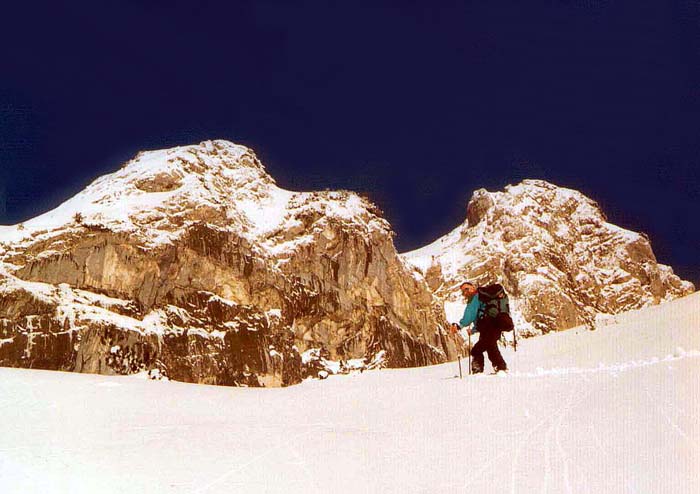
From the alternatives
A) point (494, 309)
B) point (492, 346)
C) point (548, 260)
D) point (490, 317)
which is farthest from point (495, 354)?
point (548, 260)

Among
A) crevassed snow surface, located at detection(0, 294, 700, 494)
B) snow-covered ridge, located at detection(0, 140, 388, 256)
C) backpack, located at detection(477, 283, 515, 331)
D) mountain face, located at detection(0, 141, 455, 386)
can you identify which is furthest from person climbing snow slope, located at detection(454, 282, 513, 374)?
snow-covered ridge, located at detection(0, 140, 388, 256)

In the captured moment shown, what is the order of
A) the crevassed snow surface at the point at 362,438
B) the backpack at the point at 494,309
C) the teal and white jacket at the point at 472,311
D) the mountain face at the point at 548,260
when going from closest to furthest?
the crevassed snow surface at the point at 362,438, the backpack at the point at 494,309, the teal and white jacket at the point at 472,311, the mountain face at the point at 548,260

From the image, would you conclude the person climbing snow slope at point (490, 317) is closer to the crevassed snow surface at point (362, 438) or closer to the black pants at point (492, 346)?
the black pants at point (492, 346)

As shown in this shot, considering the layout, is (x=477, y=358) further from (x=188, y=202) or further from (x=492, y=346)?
(x=188, y=202)

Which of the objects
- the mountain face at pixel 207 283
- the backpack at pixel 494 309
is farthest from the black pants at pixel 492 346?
the mountain face at pixel 207 283

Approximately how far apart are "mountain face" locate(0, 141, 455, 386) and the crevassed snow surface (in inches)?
2572

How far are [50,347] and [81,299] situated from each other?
8411 millimetres

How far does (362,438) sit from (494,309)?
6958 mm

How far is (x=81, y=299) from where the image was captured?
72688 mm

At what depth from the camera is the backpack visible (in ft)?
36.6

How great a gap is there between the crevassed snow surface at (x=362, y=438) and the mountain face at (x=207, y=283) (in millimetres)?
65323

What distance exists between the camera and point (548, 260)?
6220 inches

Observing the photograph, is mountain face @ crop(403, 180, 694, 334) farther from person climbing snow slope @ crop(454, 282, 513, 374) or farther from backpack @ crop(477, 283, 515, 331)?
backpack @ crop(477, 283, 515, 331)

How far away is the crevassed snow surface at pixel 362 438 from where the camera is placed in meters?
3.52
